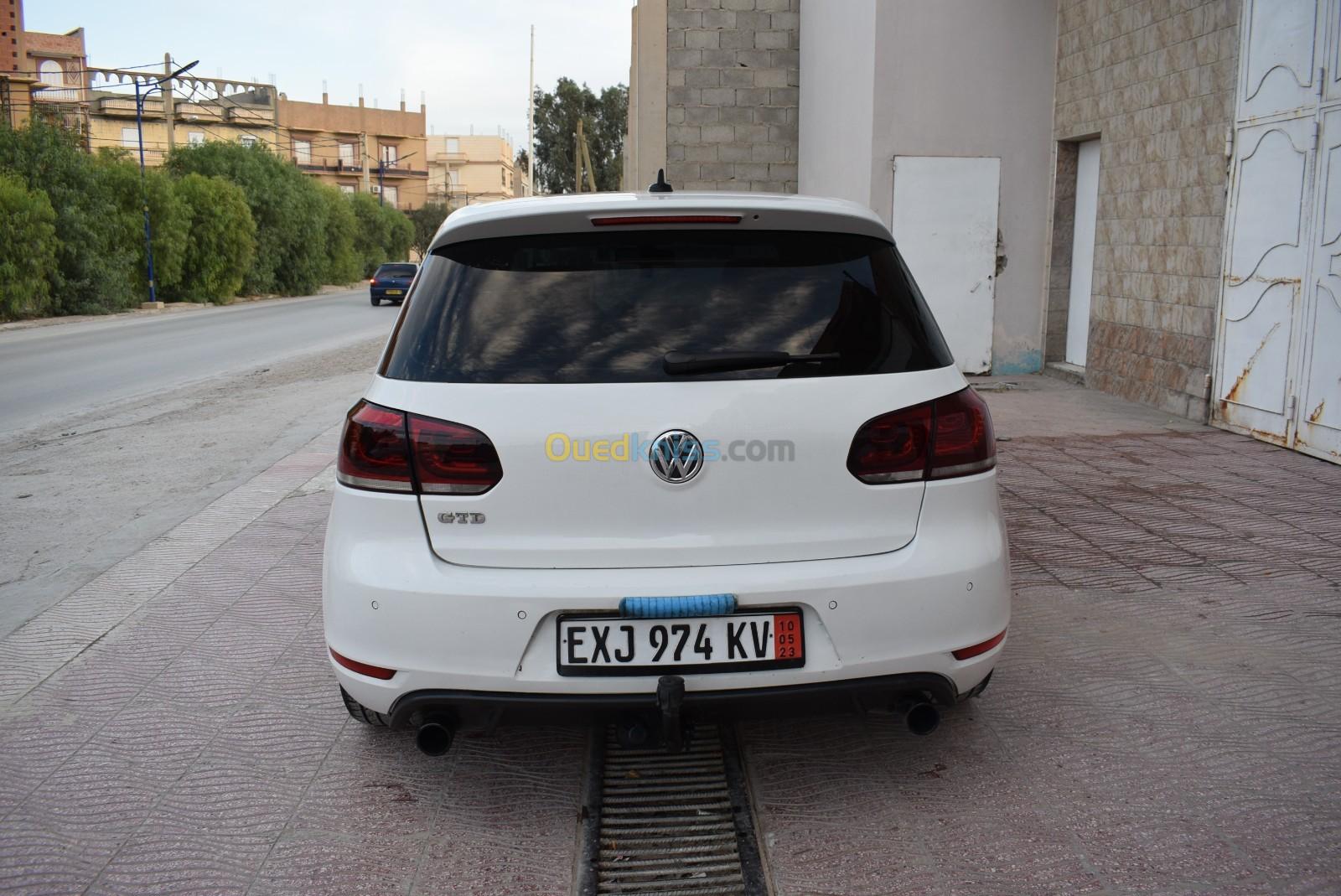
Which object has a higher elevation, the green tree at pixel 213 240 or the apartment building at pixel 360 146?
the apartment building at pixel 360 146

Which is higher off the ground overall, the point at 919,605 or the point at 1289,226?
the point at 1289,226

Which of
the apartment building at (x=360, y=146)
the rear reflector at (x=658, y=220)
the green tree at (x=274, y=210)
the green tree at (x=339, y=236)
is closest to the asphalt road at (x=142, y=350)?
the rear reflector at (x=658, y=220)

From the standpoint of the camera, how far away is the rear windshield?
2965 millimetres

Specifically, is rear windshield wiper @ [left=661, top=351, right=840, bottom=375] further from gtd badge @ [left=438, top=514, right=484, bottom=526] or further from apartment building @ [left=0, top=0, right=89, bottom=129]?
apartment building @ [left=0, top=0, right=89, bottom=129]

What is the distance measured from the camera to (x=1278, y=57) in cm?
878

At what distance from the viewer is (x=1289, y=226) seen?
340 inches

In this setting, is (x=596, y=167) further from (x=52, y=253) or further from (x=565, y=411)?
(x=565, y=411)

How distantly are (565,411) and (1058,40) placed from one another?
12.4 metres

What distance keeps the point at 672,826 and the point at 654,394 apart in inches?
48.0

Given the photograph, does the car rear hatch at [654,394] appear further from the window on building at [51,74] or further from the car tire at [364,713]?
the window on building at [51,74]

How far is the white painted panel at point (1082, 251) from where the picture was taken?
510 inches

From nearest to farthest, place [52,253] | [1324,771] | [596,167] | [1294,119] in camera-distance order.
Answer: [1324,771] < [1294,119] < [52,253] < [596,167]

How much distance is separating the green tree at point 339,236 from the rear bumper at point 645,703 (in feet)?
193

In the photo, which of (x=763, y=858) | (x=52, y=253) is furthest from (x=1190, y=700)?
(x=52, y=253)
